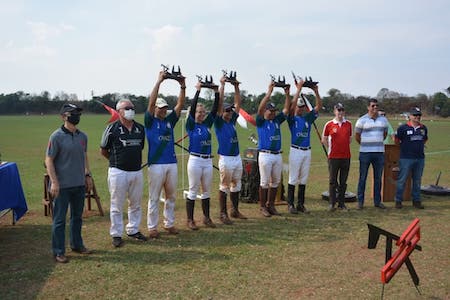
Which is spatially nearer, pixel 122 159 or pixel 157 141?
pixel 122 159

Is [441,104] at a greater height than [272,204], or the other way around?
[441,104]

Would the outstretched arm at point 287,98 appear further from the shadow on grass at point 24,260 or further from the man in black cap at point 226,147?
the shadow on grass at point 24,260

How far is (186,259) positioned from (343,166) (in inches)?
173

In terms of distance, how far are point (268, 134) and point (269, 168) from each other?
2.18 ft

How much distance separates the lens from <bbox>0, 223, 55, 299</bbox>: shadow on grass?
4996 millimetres

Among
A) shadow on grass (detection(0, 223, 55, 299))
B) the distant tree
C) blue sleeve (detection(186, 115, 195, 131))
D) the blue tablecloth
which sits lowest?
shadow on grass (detection(0, 223, 55, 299))

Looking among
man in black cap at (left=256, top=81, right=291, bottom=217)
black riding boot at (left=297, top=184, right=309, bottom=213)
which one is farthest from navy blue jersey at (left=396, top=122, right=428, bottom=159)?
man in black cap at (left=256, top=81, right=291, bottom=217)

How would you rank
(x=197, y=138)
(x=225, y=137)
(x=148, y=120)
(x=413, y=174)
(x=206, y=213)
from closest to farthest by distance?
(x=148, y=120), (x=197, y=138), (x=206, y=213), (x=225, y=137), (x=413, y=174)

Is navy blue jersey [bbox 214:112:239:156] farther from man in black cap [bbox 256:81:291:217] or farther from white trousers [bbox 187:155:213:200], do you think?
man in black cap [bbox 256:81:291:217]

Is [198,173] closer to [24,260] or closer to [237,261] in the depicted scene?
[237,261]

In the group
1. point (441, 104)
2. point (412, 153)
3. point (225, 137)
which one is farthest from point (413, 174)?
point (441, 104)

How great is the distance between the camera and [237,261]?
231 inches

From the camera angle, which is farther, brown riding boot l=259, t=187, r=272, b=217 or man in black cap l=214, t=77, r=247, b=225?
brown riding boot l=259, t=187, r=272, b=217

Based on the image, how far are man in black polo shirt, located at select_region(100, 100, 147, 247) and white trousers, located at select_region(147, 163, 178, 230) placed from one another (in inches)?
12.8
